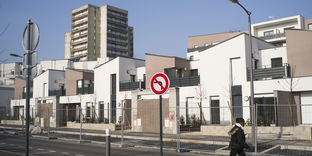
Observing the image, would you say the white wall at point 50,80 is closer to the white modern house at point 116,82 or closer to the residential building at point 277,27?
the white modern house at point 116,82

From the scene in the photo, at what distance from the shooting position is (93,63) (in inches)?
2625

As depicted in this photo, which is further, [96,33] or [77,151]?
[96,33]

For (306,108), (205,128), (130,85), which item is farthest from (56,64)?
(306,108)

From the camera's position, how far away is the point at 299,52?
2294 centimetres

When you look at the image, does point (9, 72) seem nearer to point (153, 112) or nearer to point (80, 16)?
point (80, 16)

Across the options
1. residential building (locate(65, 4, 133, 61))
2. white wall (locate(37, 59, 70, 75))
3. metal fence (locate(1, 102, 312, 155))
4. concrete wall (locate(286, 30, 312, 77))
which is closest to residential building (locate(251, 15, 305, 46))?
concrete wall (locate(286, 30, 312, 77))

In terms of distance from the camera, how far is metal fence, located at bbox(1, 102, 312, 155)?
15258 mm

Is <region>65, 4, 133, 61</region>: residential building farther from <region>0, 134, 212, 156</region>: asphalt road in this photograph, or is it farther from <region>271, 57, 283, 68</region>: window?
<region>0, 134, 212, 156</region>: asphalt road

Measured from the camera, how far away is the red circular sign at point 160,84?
795cm

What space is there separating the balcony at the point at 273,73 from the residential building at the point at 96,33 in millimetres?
68780

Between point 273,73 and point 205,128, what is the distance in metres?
7.09

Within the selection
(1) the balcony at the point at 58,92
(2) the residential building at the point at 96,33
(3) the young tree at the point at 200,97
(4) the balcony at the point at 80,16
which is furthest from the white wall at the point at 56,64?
(3) the young tree at the point at 200,97

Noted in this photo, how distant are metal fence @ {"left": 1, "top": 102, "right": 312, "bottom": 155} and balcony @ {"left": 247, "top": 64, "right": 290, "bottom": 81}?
2923mm

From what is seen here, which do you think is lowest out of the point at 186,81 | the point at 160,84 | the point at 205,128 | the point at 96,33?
the point at 205,128
